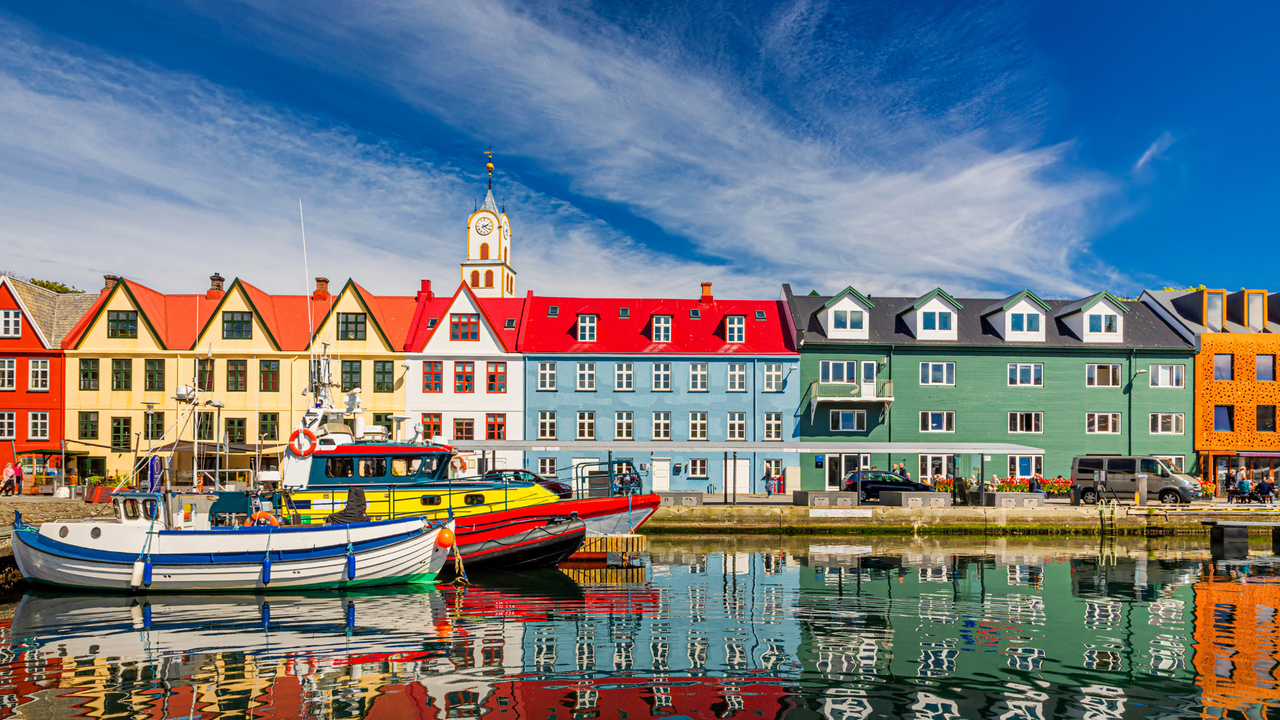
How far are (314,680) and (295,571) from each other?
Result: 27.8ft

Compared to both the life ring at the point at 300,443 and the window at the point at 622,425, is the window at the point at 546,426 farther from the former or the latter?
the life ring at the point at 300,443

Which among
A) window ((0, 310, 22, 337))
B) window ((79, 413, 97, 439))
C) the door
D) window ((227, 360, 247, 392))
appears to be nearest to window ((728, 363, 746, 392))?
the door

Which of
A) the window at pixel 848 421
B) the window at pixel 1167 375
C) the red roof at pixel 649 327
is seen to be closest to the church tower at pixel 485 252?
the red roof at pixel 649 327

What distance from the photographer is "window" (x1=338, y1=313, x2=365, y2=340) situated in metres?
44.0

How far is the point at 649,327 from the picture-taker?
150 ft

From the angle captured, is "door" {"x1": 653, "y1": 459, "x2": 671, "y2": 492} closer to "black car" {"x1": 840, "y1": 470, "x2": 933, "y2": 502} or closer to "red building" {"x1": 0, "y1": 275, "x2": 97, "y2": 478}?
"black car" {"x1": 840, "y1": 470, "x2": 933, "y2": 502}

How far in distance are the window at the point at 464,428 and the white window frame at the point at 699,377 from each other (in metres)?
12.0

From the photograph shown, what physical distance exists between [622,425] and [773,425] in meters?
8.20

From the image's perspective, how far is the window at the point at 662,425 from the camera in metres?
44.0

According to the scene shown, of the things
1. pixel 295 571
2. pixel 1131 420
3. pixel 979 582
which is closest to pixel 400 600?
pixel 295 571

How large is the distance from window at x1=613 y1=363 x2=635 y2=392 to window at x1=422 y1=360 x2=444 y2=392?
9375mm

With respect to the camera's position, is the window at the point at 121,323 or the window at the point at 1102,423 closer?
the window at the point at 121,323

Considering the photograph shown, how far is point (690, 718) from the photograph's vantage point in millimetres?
10820

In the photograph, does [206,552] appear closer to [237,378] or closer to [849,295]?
[237,378]
